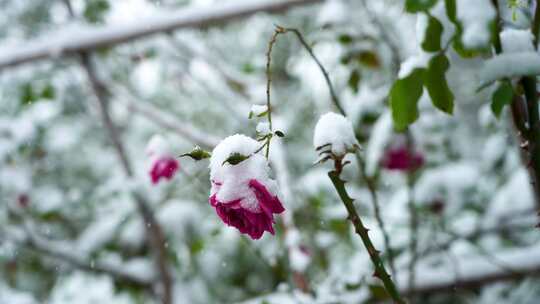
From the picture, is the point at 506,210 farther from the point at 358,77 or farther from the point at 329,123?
the point at 329,123

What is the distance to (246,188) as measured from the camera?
618mm

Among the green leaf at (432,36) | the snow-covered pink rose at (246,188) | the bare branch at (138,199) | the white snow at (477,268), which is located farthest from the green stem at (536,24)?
the bare branch at (138,199)

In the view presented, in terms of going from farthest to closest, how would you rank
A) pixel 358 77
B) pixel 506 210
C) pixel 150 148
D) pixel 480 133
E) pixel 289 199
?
pixel 480 133 → pixel 506 210 → pixel 289 199 → pixel 358 77 → pixel 150 148

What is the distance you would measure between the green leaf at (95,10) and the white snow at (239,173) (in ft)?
7.27

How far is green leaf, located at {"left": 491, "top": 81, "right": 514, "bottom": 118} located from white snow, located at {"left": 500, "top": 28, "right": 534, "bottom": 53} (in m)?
0.05

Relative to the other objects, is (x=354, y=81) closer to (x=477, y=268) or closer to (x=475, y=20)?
(x=477, y=268)

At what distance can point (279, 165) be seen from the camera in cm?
208

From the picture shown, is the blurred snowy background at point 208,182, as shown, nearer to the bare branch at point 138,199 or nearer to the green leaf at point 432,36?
the bare branch at point 138,199

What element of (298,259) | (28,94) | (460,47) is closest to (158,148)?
(298,259)

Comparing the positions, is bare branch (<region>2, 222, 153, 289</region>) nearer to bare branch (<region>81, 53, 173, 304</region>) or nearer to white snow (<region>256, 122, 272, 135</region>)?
bare branch (<region>81, 53, 173, 304</region>)

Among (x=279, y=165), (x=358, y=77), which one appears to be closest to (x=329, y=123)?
(x=358, y=77)

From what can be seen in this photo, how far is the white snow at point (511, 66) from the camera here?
659mm

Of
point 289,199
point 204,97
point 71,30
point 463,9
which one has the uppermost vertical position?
point 204,97

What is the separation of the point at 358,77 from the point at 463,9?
1166 millimetres
